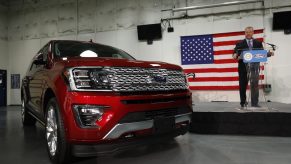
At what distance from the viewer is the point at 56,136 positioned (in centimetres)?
256

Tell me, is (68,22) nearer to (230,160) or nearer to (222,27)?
(222,27)

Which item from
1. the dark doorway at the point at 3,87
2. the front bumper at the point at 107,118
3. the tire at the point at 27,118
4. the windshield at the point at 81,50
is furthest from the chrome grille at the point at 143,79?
the dark doorway at the point at 3,87

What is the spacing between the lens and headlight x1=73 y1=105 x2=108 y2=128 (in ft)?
7.41

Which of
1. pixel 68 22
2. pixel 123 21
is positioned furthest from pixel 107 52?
pixel 68 22

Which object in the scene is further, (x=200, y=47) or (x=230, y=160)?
(x=200, y=47)

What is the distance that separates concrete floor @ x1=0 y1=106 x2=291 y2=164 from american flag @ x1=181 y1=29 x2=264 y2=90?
13.6ft

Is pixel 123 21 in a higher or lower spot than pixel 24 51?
higher

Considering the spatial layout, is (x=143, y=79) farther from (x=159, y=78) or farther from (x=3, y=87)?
(x=3, y=87)

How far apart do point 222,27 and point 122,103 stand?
21.0 ft

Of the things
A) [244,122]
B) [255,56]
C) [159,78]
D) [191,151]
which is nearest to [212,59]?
[255,56]

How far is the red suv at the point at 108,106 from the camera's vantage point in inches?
89.0

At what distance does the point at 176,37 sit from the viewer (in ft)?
27.9

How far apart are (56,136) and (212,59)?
6.26 metres

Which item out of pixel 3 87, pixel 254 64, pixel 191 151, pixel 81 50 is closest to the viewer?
pixel 191 151
